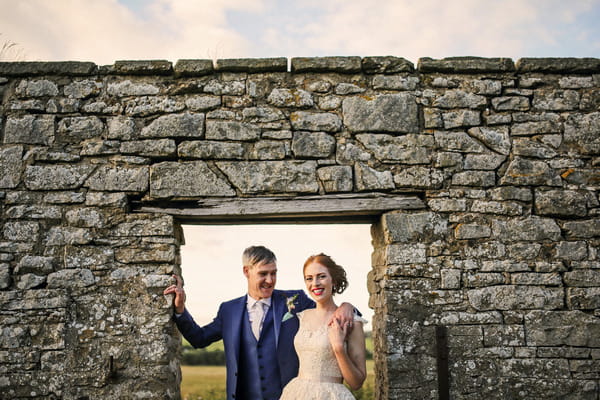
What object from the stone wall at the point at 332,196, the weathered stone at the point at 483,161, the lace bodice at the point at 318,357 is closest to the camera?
the lace bodice at the point at 318,357

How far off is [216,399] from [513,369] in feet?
14.1

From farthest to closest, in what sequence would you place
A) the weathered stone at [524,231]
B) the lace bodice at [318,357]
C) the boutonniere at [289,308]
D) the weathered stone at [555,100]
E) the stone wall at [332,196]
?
the weathered stone at [555,100] < the weathered stone at [524,231] < the boutonniere at [289,308] < the stone wall at [332,196] < the lace bodice at [318,357]

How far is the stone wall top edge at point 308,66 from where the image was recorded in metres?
4.39

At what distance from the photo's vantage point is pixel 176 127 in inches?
169

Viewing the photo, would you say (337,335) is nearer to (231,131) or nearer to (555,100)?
(231,131)

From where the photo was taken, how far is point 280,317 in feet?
13.6

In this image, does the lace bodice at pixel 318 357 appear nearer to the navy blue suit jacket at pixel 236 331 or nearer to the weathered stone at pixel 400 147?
the navy blue suit jacket at pixel 236 331

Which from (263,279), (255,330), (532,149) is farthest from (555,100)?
(255,330)

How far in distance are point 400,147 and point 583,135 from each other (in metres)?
1.49

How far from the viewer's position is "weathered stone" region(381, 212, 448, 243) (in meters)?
4.16

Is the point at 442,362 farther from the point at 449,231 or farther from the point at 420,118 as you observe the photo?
the point at 420,118

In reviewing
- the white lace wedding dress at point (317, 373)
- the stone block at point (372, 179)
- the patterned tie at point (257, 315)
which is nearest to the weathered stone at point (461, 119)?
the stone block at point (372, 179)

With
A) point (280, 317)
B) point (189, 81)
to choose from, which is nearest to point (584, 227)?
point (280, 317)

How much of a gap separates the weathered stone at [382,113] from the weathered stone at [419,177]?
33cm
